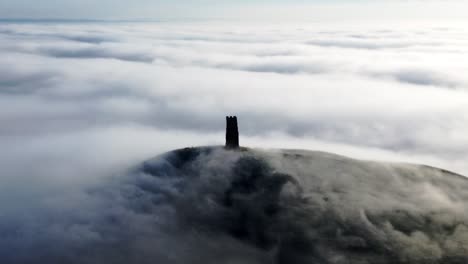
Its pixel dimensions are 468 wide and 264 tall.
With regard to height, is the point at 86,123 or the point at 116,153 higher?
the point at 86,123

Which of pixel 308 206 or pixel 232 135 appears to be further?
pixel 232 135

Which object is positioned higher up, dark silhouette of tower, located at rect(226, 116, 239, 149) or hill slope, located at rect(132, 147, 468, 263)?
dark silhouette of tower, located at rect(226, 116, 239, 149)

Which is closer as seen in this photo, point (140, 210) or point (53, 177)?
point (140, 210)

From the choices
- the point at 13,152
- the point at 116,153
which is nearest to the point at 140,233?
the point at 116,153

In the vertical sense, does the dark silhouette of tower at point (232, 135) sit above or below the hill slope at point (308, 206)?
above

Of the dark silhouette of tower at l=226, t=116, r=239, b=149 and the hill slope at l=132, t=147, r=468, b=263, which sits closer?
the hill slope at l=132, t=147, r=468, b=263

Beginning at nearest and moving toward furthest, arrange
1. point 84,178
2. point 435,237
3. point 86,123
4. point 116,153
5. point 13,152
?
point 435,237 < point 84,178 < point 116,153 < point 13,152 < point 86,123

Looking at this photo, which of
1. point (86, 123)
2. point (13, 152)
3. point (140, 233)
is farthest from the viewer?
point (86, 123)

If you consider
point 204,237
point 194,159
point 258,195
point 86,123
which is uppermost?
point 86,123

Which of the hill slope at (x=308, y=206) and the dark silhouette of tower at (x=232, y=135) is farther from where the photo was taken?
the dark silhouette of tower at (x=232, y=135)

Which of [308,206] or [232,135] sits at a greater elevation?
[232,135]

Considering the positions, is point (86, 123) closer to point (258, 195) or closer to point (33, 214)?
point (33, 214)
